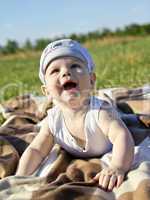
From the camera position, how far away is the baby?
197 cm

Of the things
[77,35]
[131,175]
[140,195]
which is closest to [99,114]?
[131,175]

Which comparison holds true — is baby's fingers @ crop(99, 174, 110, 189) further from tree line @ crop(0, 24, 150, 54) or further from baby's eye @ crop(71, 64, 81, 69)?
tree line @ crop(0, 24, 150, 54)

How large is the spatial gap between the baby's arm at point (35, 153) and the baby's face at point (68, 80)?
22cm

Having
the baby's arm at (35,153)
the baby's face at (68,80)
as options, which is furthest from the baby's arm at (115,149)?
the baby's arm at (35,153)

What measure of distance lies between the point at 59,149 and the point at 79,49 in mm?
416

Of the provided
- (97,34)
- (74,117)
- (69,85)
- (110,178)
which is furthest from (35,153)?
(97,34)

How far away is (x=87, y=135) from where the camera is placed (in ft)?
6.78

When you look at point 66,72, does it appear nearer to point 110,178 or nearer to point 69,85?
point 69,85

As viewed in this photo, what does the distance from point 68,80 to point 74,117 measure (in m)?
0.19

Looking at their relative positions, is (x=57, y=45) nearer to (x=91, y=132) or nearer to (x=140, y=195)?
(x=91, y=132)

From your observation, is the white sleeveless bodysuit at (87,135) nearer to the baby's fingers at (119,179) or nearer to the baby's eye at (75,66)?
the baby's eye at (75,66)

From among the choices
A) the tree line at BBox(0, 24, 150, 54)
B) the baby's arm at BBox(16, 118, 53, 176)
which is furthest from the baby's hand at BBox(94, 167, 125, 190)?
the tree line at BBox(0, 24, 150, 54)

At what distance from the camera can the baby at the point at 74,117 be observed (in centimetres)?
197

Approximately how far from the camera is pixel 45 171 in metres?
2.05
